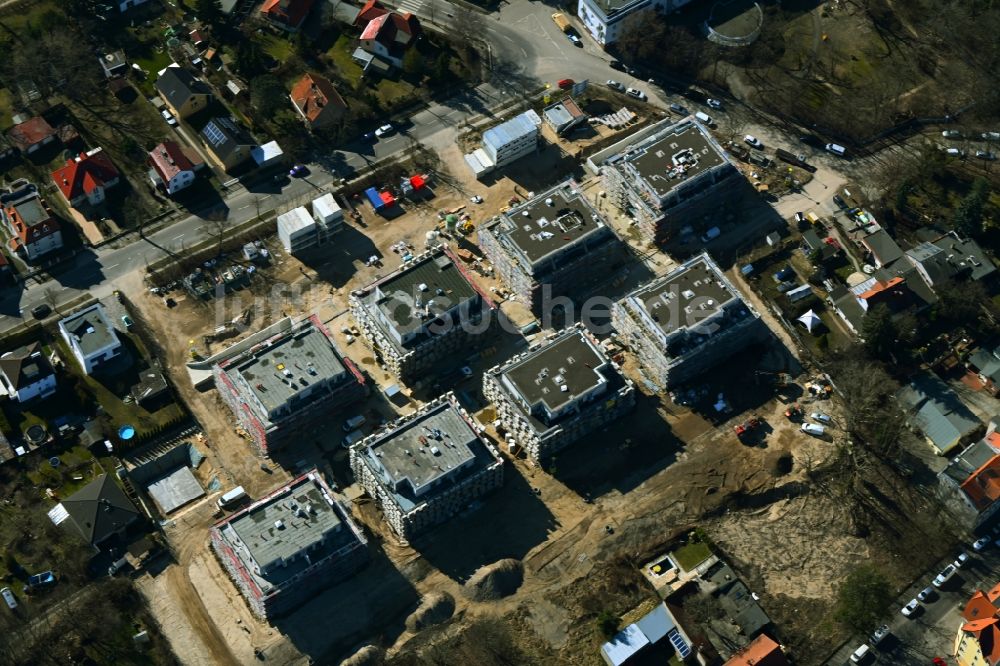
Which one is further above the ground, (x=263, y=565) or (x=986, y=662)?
(x=263, y=565)
